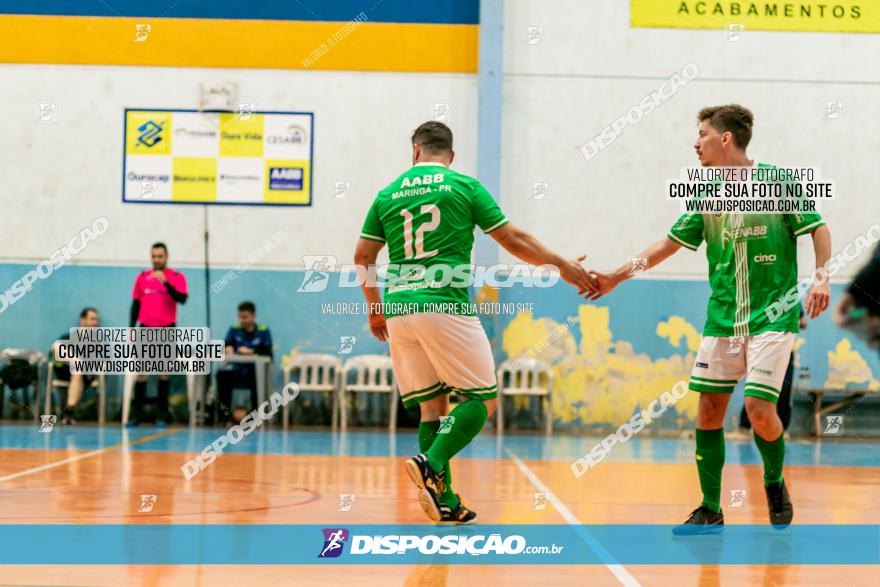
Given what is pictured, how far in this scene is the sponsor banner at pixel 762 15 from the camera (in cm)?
1585

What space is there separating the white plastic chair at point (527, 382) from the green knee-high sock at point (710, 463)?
28.5 ft

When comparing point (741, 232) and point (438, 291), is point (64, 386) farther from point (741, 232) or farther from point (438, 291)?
point (741, 232)

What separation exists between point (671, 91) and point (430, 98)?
361 centimetres

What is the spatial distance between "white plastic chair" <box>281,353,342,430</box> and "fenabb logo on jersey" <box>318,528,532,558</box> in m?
9.42

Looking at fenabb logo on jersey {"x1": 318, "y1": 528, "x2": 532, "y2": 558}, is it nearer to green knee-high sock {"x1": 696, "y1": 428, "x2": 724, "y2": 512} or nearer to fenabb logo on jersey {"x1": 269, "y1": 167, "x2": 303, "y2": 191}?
green knee-high sock {"x1": 696, "y1": 428, "x2": 724, "y2": 512}

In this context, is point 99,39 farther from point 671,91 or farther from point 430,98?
point 671,91

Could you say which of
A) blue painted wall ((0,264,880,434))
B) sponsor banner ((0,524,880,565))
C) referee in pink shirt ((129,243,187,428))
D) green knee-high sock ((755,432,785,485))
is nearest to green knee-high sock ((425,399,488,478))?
sponsor banner ((0,524,880,565))

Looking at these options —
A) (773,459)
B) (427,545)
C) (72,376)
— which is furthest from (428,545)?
(72,376)

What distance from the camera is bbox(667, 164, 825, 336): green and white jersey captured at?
631 cm

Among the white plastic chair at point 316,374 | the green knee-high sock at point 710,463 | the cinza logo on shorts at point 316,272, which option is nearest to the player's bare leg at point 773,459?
the green knee-high sock at point 710,463

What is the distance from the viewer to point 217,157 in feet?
52.0

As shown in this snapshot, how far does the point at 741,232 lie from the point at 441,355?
1.96 meters

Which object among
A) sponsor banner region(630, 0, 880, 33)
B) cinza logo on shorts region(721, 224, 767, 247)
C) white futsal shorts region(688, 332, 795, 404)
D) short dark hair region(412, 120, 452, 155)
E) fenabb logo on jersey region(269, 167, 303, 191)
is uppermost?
sponsor banner region(630, 0, 880, 33)

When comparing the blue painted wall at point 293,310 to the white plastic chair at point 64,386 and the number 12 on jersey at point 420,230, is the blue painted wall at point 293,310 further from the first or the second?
the number 12 on jersey at point 420,230
